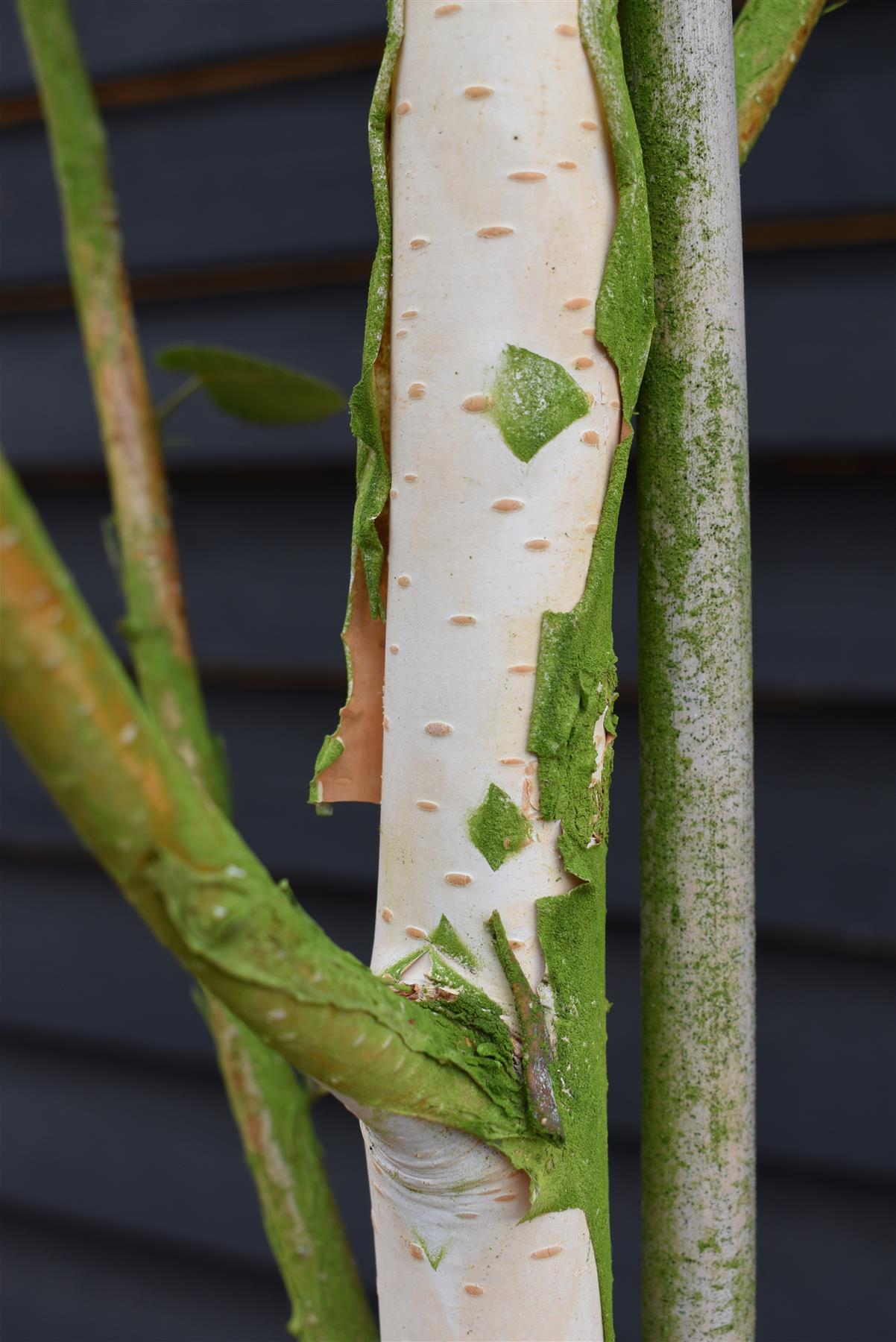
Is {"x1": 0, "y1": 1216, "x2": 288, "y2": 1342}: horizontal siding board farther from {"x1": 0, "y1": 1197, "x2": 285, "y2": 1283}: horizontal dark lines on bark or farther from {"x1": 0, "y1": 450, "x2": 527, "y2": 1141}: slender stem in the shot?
{"x1": 0, "y1": 450, "x2": 527, "y2": 1141}: slender stem

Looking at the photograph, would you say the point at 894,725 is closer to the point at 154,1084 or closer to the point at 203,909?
the point at 203,909

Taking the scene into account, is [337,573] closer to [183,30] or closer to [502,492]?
[183,30]

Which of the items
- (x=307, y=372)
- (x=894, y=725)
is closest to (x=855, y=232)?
(x=894, y=725)

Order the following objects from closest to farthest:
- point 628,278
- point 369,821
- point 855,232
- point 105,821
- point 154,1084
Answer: point 105,821 → point 628,278 → point 855,232 → point 369,821 → point 154,1084

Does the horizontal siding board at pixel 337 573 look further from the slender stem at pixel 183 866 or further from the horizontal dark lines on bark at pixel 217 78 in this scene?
the slender stem at pixel 183 866

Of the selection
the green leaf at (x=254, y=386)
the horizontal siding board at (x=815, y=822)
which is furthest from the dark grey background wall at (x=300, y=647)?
the green leaf at (x=254, y=386)

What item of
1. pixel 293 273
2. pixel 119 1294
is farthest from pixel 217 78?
pixel 119 1294
